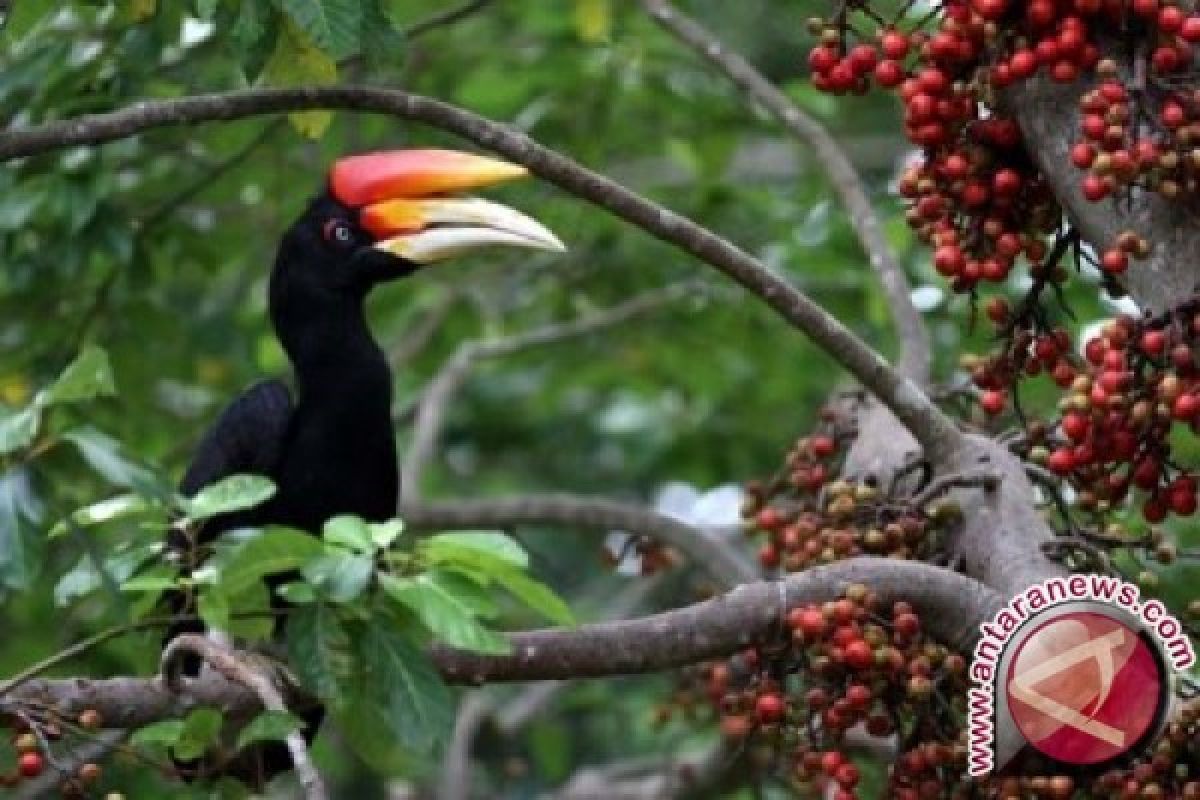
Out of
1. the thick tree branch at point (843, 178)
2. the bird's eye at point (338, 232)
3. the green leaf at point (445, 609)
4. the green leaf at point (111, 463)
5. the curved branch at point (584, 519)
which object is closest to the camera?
the green leaf at point (445, 609)

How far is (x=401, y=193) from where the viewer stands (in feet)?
14.7

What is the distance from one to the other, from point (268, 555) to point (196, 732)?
0.33m

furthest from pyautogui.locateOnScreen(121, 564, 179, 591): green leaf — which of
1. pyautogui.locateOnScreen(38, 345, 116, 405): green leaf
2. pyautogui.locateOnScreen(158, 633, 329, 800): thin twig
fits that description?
pyautogui.locateOnScreen(38, 345, 116, 405): green leaf

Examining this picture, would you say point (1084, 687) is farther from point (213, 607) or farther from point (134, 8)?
point (134, 8)

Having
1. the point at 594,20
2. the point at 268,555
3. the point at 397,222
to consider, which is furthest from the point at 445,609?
the point at 594,20

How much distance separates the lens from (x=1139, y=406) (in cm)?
296

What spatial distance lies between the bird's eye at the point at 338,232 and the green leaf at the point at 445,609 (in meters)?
1.93

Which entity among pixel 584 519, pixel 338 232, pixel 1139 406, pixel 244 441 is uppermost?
pixel 1139 406

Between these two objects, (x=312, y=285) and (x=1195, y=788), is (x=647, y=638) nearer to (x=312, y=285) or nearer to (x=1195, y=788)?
(x=1195, y=788)

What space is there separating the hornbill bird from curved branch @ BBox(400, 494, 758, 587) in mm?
388

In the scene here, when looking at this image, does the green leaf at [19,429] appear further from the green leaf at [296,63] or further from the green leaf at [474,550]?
the green leaf at [296,63]

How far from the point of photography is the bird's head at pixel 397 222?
4215 mm

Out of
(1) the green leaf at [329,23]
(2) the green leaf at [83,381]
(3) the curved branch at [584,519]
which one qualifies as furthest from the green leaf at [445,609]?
(3) the curved branch at [584,519]

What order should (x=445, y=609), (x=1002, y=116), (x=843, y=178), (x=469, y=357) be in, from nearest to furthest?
(x=445, y=609), (x=1002, y=116), (x=843, y=178), (x=469, y=357)
